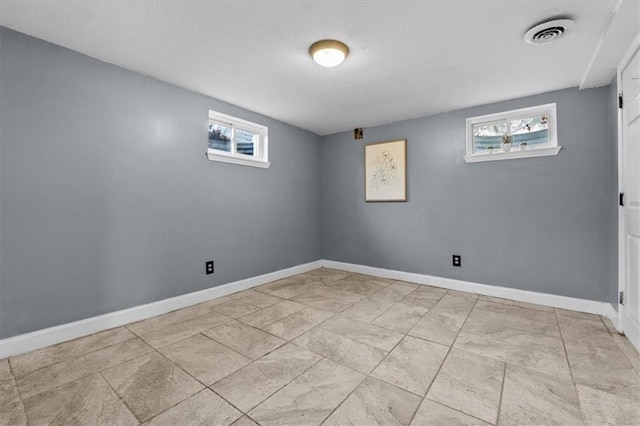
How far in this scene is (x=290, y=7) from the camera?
1715 mm

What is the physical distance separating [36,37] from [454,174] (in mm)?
4173

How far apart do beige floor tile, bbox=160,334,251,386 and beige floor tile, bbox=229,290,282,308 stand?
0.85 metres

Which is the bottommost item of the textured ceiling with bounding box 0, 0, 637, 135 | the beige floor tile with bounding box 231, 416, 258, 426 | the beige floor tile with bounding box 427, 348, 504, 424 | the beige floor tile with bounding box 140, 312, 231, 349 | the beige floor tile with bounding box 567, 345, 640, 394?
the beige floor tile with bounding box 567, 345, 640, 394

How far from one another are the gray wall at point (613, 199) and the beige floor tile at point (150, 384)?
3.50 meters

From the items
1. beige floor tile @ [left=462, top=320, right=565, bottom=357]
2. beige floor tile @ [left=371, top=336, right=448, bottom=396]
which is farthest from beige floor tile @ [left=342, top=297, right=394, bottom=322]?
beige floor tile @ [left=462, top=320, right=565, bottom=357]

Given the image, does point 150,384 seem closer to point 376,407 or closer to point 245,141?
point 376,407

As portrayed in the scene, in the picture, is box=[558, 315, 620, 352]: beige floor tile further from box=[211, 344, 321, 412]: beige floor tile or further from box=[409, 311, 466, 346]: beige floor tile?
box=[211, 344, 321, 412]: beige floor tile

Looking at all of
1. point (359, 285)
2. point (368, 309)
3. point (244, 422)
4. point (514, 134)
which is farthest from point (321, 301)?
point (514, 134)

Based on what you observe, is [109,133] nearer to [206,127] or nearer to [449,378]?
[206,127]

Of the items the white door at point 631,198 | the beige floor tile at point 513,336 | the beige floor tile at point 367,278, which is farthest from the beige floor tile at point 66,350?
the white door at point 631,198

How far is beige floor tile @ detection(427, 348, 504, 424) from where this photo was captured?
1.40 m

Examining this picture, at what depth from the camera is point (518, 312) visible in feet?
8.82

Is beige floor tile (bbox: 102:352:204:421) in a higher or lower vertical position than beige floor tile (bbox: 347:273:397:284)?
lower

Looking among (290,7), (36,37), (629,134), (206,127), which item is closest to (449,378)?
(629,134)
